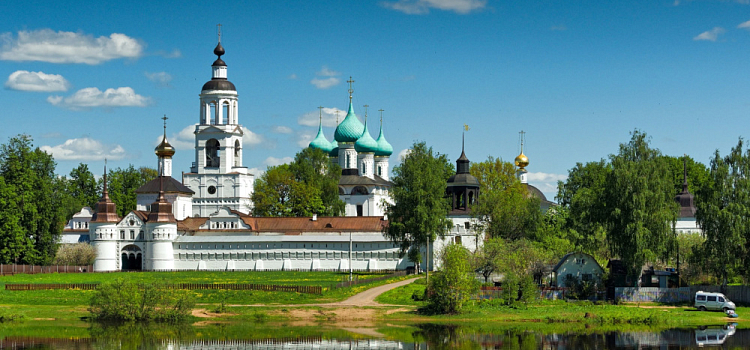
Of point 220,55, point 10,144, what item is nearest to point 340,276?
point 10,144

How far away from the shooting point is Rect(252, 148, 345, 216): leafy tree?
10038 cm

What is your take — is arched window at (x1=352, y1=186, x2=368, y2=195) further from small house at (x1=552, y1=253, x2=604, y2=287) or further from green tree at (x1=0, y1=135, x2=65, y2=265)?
small house at (x1=552, y1=253, x2=604, y2=287)

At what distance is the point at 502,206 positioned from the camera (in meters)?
80.8

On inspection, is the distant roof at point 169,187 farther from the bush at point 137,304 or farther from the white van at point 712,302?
the white van at point 712,302

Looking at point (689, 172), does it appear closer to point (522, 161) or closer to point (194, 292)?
point (522, 161)

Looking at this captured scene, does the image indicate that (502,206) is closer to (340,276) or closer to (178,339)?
(340,276)

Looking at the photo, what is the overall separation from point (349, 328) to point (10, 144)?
39.8 meters

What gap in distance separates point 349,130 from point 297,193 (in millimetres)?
17518

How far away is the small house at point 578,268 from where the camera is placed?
201 ft

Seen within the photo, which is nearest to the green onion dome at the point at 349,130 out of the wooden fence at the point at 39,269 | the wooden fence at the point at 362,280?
the wooden fence at the point at 39,269

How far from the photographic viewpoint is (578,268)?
61469 millimetres

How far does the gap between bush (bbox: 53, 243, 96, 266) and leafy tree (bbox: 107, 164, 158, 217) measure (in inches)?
909

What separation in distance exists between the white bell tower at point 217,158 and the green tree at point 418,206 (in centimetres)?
2971

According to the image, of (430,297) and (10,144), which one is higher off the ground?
(10,144)
